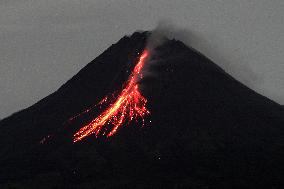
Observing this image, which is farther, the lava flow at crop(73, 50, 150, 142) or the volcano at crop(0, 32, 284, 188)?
the lava flow at crop(73, 50, 150, 142)

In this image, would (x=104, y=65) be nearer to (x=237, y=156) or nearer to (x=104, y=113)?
(x=104, y=113)

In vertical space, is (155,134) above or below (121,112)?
below

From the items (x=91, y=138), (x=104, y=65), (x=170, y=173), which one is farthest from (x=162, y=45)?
(x=170, y=173)

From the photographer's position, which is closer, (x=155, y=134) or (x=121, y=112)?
(x=155, y=134)

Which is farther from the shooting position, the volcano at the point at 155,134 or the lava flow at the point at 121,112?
the lava flow at the point at 121,112
